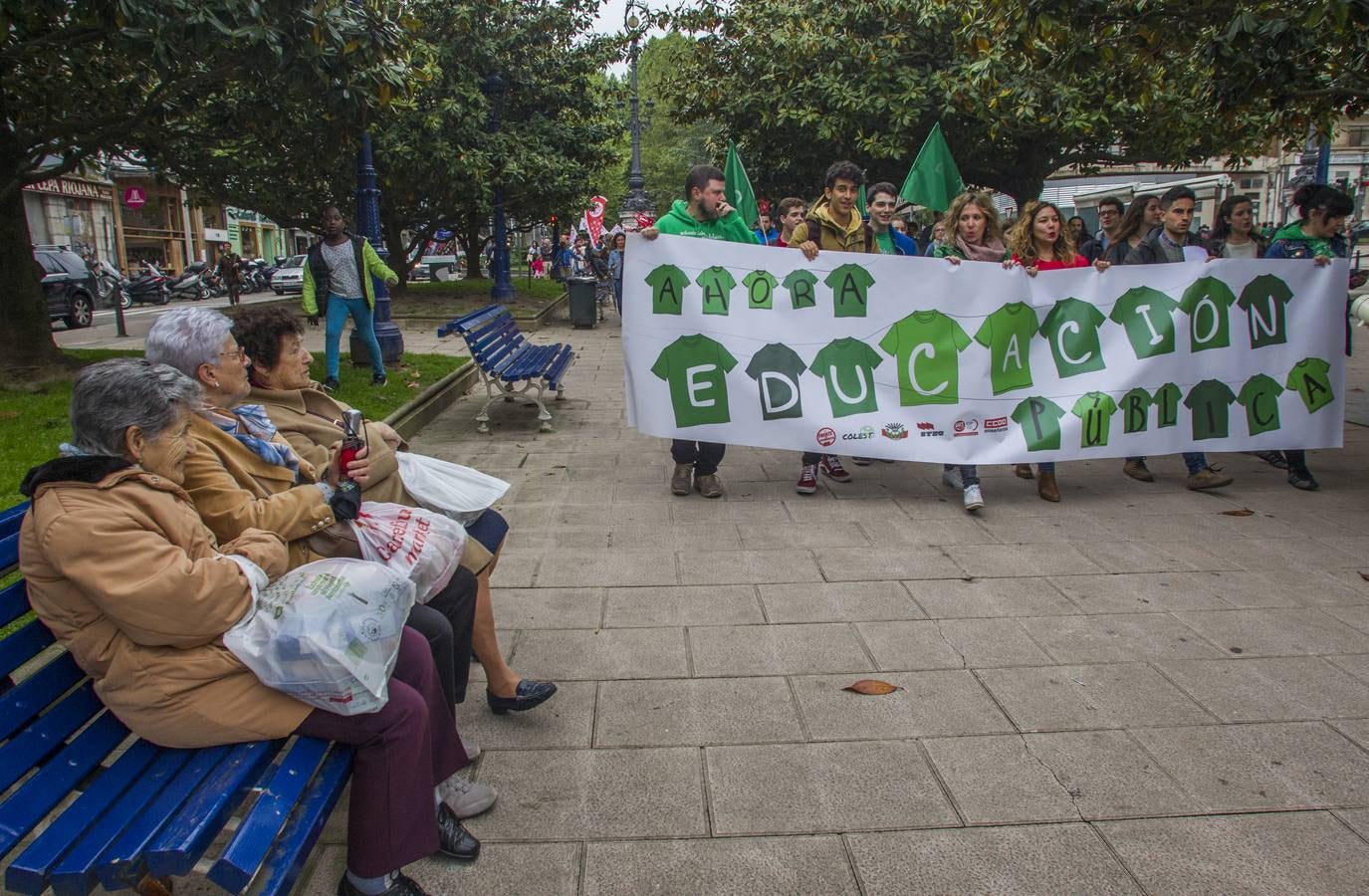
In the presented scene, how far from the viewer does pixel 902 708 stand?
11.1ft

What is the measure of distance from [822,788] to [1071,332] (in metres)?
4.11

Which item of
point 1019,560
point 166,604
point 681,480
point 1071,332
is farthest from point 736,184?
point 166,604

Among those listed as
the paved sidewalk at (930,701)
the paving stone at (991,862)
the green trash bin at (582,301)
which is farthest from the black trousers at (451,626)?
the green trash bin at (582,301)

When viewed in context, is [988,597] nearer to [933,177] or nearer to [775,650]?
[775,650]

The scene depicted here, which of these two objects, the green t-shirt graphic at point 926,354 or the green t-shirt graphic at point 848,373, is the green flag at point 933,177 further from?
the green t-shirt graphic at point 848,373

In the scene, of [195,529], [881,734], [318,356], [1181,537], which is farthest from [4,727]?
[318,356]

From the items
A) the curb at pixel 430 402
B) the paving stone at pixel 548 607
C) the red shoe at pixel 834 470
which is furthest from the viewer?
the curb at pixel 430 402

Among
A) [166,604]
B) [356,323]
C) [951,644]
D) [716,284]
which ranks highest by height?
[716,284]

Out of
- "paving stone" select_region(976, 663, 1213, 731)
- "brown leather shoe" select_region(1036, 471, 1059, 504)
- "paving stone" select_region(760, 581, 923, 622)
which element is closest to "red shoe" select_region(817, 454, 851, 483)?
"brown leather shoe" select_region(1036, 471, 1059, 504)

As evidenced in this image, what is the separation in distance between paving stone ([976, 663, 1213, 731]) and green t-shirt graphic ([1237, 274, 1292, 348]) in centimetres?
356

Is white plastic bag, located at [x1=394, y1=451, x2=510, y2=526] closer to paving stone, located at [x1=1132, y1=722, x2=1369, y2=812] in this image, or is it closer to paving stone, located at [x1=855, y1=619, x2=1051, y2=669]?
paving stone, located at [x1=855, y1=619, x2=1051, y2=669]

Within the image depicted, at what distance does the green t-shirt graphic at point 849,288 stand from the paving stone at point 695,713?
2.99 metres

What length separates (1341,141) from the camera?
47406 millimetres

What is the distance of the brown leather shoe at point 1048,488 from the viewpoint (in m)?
6.04
